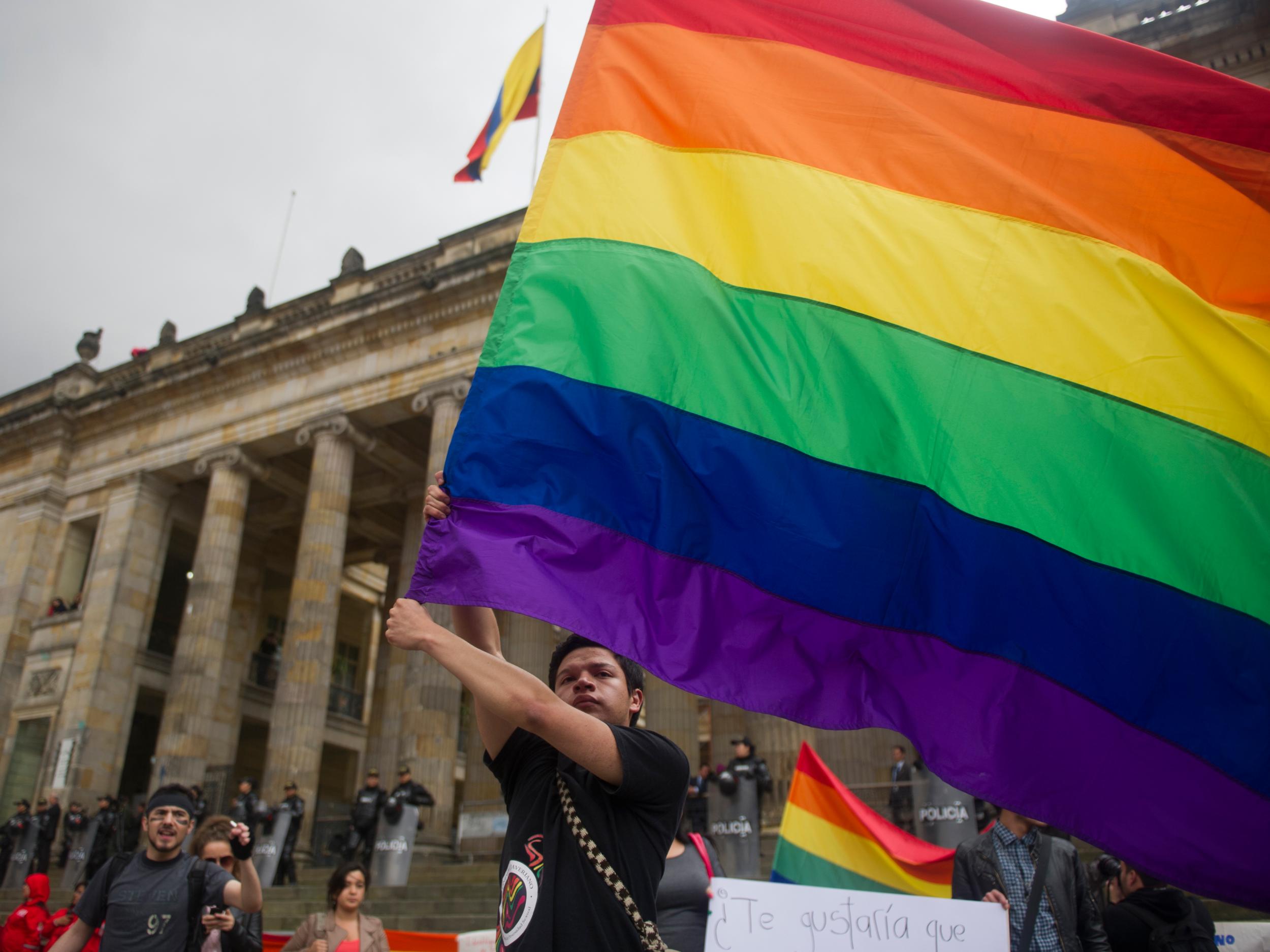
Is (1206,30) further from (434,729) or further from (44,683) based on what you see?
(44,683)

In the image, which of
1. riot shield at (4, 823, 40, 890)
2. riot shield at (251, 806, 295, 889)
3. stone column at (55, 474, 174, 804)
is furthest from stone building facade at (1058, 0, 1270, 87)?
riot shield at (4, 823, 40, 890)

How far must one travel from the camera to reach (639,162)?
3.87 metres

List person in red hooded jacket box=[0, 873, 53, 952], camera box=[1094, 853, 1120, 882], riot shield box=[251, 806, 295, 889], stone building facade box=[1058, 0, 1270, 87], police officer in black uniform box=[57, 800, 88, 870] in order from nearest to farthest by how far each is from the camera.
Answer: camera box=[1094, 853, 1120, 882], person in red hooded jacket box=[0, 873, 53, 952], stone building facade box=[1058, 0, 1270, 87], riot shield box=[251, 806, 295, 889], police officer in black uniform box=[57, 800, 88, 870]

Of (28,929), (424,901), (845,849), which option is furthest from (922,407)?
(424,901)

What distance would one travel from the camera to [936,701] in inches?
128

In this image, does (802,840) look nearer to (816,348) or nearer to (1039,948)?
(1039,948)

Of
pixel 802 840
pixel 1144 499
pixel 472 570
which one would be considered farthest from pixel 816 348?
pixel 802 840

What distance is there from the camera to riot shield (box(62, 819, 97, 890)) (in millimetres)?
20438

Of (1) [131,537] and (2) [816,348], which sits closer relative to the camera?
(2) [816,348]

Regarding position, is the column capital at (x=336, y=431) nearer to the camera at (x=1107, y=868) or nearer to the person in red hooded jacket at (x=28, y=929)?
the person in red hooded jacket at (x=28, y=929)

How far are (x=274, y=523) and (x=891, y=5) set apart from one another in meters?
29.3

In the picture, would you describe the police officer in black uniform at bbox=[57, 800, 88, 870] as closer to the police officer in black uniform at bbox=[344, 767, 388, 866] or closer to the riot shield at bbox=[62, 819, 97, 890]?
the riot shield at bbox=[62, 819, 97, 890]

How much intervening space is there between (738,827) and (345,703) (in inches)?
928

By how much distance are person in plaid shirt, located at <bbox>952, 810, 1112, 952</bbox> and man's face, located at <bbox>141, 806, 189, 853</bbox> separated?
153 inches
